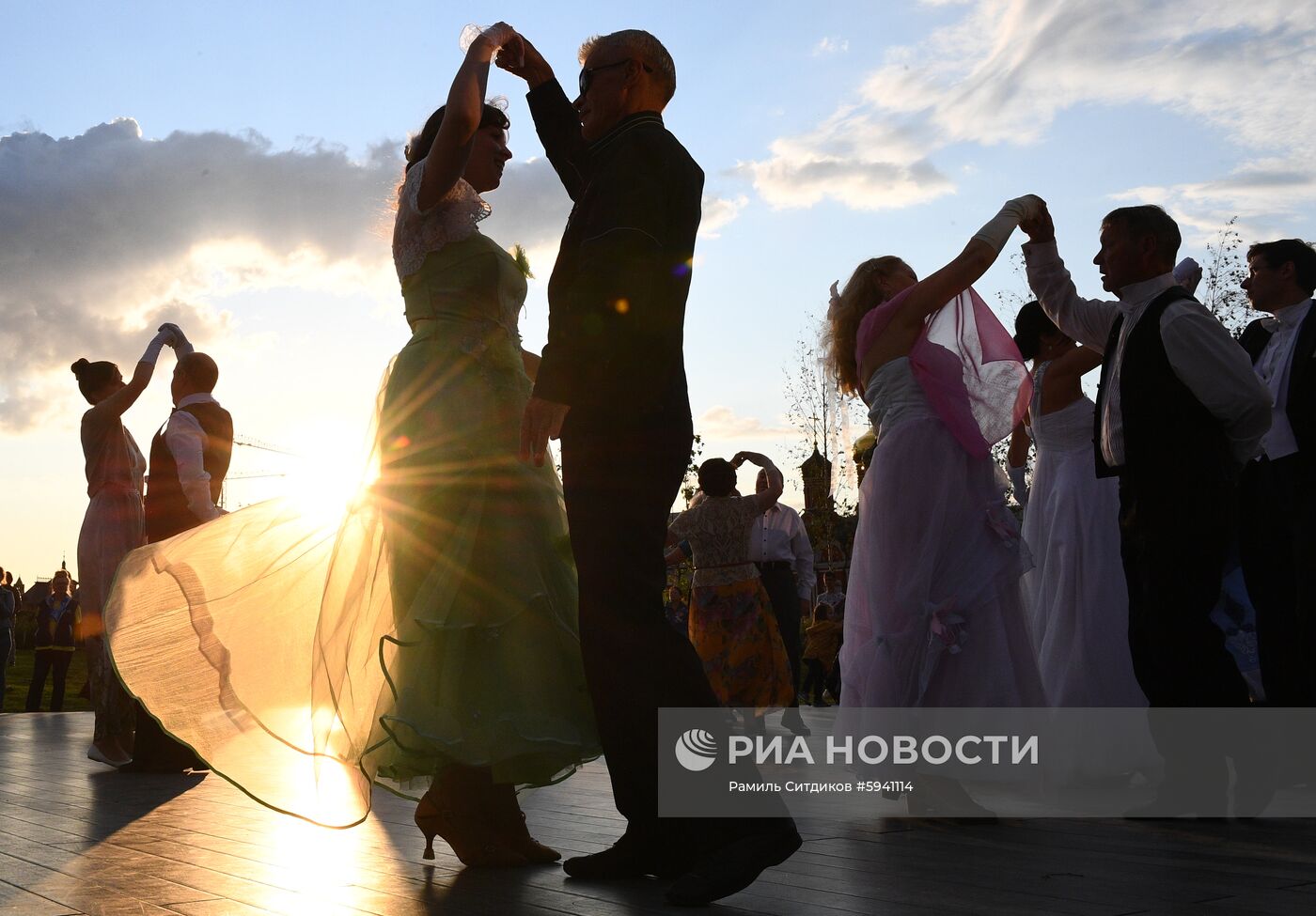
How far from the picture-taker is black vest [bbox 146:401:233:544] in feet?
23.7

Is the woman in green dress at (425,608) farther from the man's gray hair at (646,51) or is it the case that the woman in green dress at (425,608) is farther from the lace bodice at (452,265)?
the man's gray hair at (646,51)

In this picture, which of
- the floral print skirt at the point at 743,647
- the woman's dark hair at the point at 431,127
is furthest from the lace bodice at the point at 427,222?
the floral print skirt at the point at 743,647

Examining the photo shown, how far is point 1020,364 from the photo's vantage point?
529 centimetres

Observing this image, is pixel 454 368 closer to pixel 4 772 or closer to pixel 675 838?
pixel 675 838

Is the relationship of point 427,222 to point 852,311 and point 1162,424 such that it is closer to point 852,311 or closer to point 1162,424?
point 852,311

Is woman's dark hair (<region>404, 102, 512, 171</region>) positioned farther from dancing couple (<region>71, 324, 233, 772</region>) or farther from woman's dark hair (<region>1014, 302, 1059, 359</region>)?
woman's dark hair (<region>1014, 302, 1059, 359</region>)

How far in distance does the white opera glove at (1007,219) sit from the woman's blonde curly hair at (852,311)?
576 mm

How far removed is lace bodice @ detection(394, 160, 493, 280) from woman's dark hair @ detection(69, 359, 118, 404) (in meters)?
4.59

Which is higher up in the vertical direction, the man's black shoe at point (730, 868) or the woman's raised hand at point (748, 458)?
the woman's raised hand at point (748, 458)

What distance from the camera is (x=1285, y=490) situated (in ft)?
21.0

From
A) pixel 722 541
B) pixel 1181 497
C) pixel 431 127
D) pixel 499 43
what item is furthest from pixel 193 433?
pixel 1181 497

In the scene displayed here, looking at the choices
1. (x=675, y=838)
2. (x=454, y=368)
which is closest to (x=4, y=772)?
(x=454, y=368)

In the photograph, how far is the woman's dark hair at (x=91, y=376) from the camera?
8031mm

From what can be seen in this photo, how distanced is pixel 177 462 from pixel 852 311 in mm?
3778
